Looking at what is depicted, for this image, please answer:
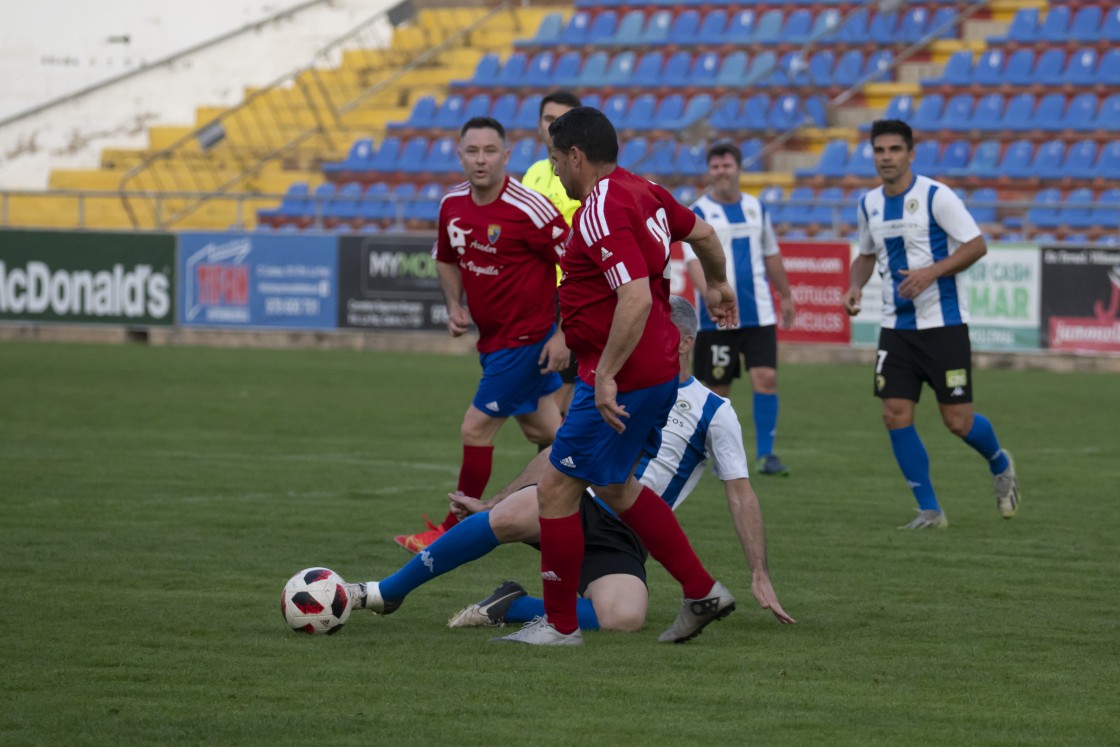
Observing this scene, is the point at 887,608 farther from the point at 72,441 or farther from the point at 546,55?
the point at 546,55

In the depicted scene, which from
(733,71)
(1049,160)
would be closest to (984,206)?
(1049,160)

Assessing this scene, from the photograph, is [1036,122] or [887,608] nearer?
[887,608]

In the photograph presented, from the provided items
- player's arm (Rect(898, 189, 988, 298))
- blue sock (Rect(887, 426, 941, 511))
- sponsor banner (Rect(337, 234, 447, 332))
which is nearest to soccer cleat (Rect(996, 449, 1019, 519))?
blue sock (Rect(887, 426, 941, 511))

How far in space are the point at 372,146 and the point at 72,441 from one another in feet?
55.3

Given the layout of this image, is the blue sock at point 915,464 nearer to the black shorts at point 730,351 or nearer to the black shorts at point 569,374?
the black shorts at point 569,374

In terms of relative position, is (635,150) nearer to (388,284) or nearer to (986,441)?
(388,284)

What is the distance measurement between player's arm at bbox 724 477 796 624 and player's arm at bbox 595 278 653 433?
2.55 ft

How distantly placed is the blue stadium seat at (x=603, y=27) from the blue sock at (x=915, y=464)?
20924mm

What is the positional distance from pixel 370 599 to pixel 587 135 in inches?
70.9

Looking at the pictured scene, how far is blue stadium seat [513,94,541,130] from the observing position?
91.2 ft

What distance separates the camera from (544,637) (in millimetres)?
5887

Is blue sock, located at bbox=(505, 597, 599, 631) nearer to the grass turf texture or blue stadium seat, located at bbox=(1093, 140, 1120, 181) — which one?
the grass turf texture

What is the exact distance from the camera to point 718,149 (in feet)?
37.8

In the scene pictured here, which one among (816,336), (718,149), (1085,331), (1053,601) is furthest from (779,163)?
(1053,601)
